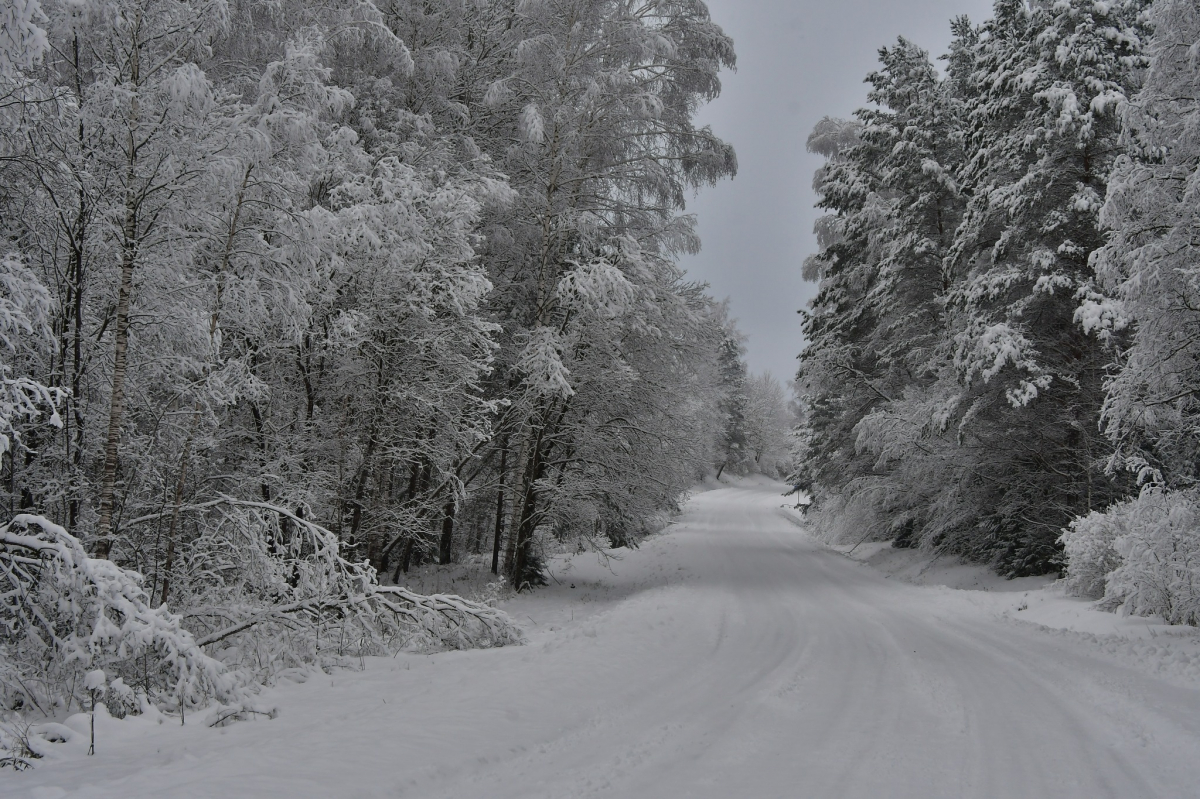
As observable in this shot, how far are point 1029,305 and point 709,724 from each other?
11.8 meters

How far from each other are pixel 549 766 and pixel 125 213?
6134 millimetres

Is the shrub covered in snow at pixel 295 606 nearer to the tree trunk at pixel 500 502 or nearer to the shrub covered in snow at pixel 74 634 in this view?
the shrub covered in snow at pixel 74 634

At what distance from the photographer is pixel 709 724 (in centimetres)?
514

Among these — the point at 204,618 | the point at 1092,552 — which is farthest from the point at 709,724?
the point at 1092,552

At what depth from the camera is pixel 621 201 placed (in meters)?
14.5

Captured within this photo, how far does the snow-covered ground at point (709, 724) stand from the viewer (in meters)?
3.97

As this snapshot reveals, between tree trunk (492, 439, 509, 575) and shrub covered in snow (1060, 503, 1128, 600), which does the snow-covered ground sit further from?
tree trunk (492, 439, 509, 575)

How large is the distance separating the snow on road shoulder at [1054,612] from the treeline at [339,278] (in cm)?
635

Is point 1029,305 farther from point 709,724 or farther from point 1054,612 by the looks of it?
point 709,724

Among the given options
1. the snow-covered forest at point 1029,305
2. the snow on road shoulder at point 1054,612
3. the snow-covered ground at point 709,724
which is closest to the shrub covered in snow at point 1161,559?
the snow-covered forest at point 1029,305

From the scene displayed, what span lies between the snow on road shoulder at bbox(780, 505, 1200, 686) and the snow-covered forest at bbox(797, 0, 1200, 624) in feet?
1.27

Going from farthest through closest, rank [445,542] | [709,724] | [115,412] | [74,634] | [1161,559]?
[445,542] < [1161,559] < [115,412] < [709,724] < [74,634]

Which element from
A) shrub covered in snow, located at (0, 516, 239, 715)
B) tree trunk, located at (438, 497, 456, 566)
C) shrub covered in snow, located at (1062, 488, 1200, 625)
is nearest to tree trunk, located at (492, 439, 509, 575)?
tree trunk, located at (438, 497, 456, 566)

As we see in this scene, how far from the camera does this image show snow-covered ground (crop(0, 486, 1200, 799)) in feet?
13.0
